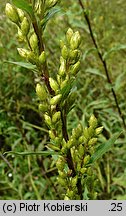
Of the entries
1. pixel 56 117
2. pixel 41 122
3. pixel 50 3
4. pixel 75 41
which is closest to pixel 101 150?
pixel 56 117

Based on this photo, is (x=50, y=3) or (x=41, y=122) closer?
(x=50, y=3)

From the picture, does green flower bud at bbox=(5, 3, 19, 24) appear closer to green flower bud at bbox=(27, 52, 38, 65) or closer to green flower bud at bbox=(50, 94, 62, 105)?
green flower bud at bbox=(27, 52, 38, 65)

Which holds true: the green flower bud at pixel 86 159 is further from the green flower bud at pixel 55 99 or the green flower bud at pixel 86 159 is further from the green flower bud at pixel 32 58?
the green flower bud at pixel 32 58

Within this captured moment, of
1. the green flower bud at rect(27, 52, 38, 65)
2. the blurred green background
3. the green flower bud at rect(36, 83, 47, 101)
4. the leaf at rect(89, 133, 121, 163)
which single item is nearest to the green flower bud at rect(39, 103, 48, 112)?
the green flower bud at rect(36, 83, 47, 101)

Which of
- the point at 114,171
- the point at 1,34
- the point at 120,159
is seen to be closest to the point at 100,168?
the point at 114,171

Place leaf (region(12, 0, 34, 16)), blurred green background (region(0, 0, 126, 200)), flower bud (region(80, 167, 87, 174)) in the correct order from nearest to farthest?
leaf (region(12, 0, 34, 16)), flower bud (region(80, 167, 87, 174)), blurred green background (region(0, 0, 126, 200))

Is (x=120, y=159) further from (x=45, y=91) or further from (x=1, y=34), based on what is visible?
(x=45, y=91)

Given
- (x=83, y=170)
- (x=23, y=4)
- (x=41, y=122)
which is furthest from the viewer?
(x=41, y=122)

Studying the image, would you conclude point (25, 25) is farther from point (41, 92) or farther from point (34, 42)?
point (41, 92)

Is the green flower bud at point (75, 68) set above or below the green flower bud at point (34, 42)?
below

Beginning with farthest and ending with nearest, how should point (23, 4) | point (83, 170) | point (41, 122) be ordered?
point (41, 122)
point (83, 170)
point (23, 4)

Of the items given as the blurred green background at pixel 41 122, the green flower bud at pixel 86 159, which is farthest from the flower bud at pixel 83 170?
the blurred green background at pixel 41 122
